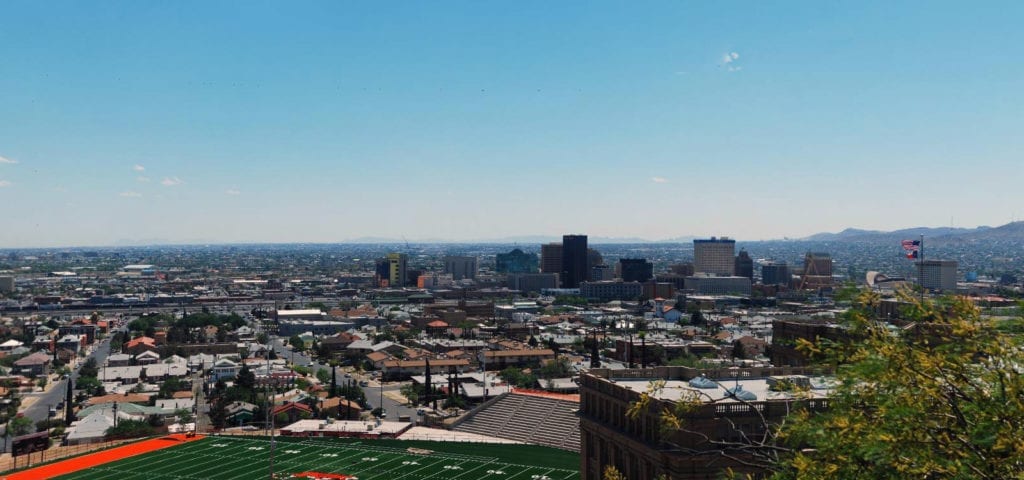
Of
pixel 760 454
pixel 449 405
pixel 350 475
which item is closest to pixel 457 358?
pixel 449 405

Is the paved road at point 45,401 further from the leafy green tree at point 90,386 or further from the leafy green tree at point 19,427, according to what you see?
the leafy green tree at point 90,386

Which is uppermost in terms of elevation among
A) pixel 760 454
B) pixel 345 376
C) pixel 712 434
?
pixel 760 454

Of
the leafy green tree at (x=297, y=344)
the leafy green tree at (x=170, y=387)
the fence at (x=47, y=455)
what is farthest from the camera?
the leafy green tree at (x=297, y=344)

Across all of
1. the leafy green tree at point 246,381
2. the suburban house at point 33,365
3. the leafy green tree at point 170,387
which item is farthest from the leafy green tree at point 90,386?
the leafy green tree at point 246,381

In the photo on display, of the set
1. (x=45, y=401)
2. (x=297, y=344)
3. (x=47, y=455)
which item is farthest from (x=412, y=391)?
(x=297, y=344)

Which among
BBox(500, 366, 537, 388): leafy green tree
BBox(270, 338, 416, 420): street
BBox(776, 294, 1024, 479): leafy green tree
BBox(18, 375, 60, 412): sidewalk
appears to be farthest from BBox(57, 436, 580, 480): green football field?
BBox(776, 294, 1024, 479): leafy green tree

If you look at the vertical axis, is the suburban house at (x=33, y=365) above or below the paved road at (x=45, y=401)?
above

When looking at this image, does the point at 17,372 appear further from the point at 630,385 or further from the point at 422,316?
the point at 630,385
